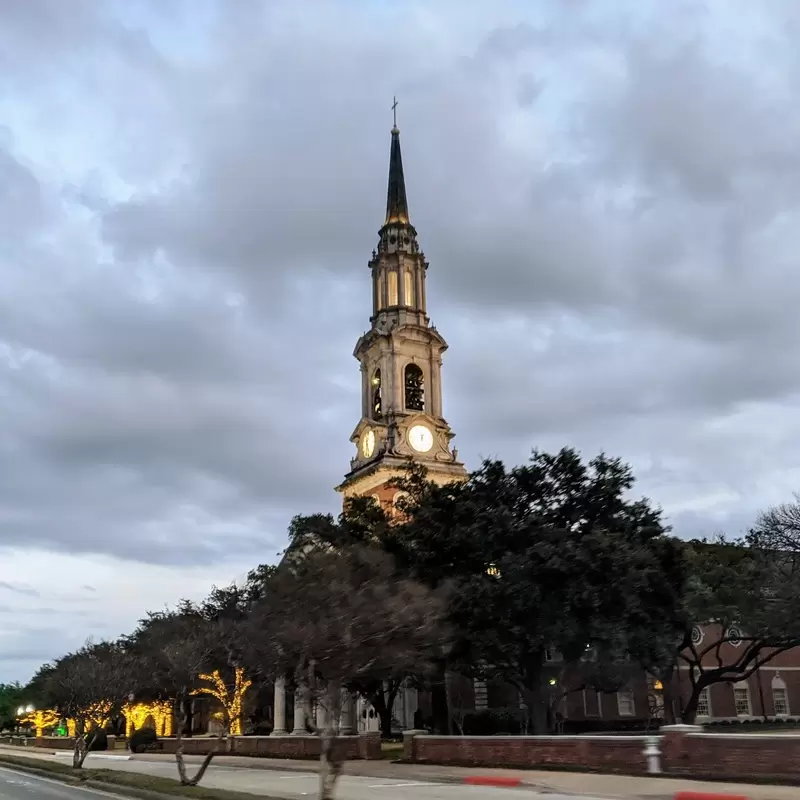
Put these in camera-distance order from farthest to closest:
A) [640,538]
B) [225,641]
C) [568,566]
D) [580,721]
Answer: [580,721] < [225,641] < [640,538] < [568,566]

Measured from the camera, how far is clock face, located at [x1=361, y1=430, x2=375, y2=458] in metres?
80.4

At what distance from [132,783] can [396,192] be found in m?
74.4

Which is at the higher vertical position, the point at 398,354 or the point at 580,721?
the point at 398,354

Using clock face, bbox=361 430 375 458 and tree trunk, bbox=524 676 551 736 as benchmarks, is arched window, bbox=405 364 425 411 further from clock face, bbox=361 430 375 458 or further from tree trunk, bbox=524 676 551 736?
tree trunk, bbox=524 676 551 736

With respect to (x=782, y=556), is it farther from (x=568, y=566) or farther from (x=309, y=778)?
(x=309, y=778)

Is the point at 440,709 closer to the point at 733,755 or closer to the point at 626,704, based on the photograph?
the point at 626,704

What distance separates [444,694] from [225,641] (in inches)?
535

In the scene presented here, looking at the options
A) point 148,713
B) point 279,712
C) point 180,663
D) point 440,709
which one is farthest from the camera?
point 148,713

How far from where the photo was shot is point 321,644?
819 inches

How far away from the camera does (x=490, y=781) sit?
2606 centimetres

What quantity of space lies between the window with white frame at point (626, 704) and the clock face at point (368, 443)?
2970 cm

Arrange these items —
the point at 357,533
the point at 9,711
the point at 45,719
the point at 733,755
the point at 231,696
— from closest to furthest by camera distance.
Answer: the point at 733,755
the point at 357,533
the point at 231,696
the point at 45,719
the point at 9,711

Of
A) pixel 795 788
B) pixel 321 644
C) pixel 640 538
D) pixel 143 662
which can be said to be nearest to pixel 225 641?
pixel 143 662

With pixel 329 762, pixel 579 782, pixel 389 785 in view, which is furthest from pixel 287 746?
pixel 329 762
